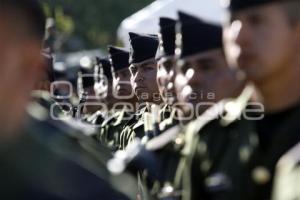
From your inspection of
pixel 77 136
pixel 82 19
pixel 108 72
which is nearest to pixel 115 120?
pixel 108 72

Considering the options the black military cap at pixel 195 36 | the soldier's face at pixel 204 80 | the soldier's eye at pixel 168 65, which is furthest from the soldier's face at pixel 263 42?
the soldier's eye at pixel 168 65

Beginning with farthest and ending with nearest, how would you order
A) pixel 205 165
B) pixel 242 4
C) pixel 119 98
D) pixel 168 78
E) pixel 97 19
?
pixel 97 19, pixel 119 98, pixel 168 78, pixel 205 165, pixel 242 4

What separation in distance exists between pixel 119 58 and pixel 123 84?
24.3 inches

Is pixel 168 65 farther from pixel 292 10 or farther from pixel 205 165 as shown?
pixel 292 10

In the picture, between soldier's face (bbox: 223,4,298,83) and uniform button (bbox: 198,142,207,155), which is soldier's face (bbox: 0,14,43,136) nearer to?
soldier's face (bbox: 223,4,298,83)

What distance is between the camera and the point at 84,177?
3049 mm

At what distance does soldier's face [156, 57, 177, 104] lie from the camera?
22.8 ft

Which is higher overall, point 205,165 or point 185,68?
point 185,68

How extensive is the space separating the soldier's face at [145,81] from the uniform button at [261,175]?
4.99 meters

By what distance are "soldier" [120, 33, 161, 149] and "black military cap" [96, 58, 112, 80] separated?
1835 mm

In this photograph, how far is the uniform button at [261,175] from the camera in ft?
14.3

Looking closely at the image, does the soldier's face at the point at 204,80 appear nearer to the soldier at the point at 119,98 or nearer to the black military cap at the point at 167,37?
the black military cap at the point at 167,37

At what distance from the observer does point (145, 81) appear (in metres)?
9.61

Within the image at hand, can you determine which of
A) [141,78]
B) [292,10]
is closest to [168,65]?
[141,78]
